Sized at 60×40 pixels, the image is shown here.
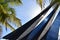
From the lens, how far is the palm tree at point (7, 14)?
16.6m

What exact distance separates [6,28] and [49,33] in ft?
14.2

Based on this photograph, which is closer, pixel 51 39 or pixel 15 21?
pixel 51 39

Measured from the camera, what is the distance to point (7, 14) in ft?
55.3

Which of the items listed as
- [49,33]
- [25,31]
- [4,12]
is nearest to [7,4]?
[4,12]

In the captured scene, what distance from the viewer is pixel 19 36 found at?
14414 millimetres

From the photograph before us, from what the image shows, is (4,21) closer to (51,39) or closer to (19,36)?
(19,36)

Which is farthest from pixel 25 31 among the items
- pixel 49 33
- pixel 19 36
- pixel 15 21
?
pixel 15 21

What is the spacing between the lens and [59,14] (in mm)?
14781

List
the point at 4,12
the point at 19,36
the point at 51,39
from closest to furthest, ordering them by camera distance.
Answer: the point at 51,39 → the point at 19,36 → the point at 4,12

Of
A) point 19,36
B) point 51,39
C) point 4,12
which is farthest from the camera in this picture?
point 4,12

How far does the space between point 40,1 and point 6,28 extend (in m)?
3.96

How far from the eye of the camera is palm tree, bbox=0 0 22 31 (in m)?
16.6

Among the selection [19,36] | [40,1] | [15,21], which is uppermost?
[15,21]

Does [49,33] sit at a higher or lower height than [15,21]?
lower
